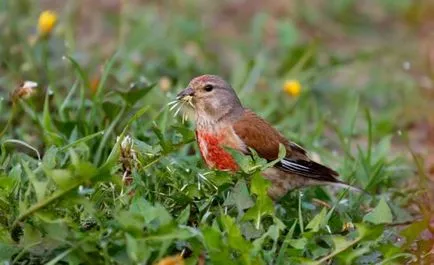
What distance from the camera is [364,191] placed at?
18.3 feet

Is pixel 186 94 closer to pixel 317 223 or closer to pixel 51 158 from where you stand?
pixel 51 158

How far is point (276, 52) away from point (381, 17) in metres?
1.58

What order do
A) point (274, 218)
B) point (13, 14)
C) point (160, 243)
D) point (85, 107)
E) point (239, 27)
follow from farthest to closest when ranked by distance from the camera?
point (239, 27) → point (13, 14) → point (85, 107) → point (274, 218) → point (160, 243)

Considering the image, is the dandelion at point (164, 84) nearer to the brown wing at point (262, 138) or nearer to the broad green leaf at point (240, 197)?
the brown wing at point (262, 138)

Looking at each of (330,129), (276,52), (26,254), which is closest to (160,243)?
(26,254)

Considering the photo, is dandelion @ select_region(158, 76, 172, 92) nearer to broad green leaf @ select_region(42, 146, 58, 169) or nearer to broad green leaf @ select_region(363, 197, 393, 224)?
broad green leaf @ select_region(42, 146, 58, 169)

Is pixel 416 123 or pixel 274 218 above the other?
pixel 274 218

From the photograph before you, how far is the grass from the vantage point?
14.1 ft

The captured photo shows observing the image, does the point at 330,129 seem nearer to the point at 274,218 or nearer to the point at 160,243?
the point at 274,218

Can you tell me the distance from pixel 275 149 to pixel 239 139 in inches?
7.1

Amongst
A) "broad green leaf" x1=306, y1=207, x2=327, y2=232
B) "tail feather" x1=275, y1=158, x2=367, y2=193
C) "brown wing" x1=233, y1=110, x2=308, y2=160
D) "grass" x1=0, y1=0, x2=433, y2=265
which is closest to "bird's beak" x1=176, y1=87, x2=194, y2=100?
"grass" x1=0, y1=0, x2=433, y2=265

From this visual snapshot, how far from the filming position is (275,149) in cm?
556

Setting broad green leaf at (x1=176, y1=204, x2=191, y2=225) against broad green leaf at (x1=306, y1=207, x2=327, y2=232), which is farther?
broad green leaf at (x1=306, y1=207, x2=327, y2=232)

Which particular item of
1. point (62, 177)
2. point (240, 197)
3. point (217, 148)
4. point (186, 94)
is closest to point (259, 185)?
point (240, 197)
